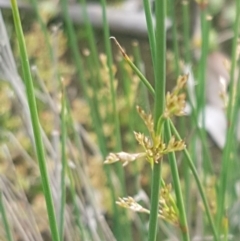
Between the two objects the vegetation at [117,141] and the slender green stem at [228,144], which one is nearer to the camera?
the vegetation at [117,141]

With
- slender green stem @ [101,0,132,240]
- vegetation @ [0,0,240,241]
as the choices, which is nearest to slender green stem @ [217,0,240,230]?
vegetation @ [0,0,240,241]

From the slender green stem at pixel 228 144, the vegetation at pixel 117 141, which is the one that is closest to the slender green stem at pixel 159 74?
the vegetation at pixel 117 141

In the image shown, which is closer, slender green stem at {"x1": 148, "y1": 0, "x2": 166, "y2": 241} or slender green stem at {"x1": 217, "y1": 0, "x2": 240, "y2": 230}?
slender green stem at {"x1": 148, "y1": 0, "x2": 166, "y2": 241}

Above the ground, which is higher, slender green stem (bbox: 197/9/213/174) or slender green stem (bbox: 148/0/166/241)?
slender green stem (bbox: 148/0/166/241)

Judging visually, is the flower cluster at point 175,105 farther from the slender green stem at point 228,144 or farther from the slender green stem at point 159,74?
the slender green stem at point 228,144

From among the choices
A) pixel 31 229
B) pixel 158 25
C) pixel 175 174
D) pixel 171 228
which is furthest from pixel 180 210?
pixel 171 228

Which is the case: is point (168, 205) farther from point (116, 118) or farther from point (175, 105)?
point (116, 118)

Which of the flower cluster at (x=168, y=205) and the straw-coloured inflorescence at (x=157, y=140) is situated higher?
the straw-coloured inflorescence at (x=157, y=140)

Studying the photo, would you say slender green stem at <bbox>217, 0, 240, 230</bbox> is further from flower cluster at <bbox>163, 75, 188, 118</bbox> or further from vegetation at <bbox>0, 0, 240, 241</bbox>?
flower cluster at <bbox>163, 75, 188, 118</bbox>

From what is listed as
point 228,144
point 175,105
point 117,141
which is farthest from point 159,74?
point 117,141

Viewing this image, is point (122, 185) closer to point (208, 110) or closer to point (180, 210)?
point (180, 210)

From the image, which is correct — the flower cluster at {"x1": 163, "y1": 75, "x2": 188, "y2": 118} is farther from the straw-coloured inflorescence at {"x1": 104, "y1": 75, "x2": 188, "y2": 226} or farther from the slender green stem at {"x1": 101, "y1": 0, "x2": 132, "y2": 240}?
the slender green stem at {"x1": 101, "y1": 0, "x2": 132, "y2": 240}
